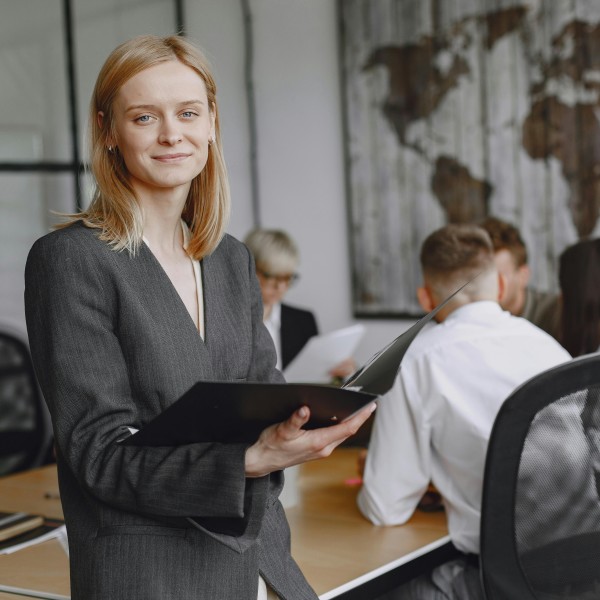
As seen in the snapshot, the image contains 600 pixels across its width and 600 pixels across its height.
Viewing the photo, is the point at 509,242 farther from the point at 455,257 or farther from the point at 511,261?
the point at 455,257

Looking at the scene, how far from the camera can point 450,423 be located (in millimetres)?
2139

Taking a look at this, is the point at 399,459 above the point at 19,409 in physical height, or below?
above

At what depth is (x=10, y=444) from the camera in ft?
13.7

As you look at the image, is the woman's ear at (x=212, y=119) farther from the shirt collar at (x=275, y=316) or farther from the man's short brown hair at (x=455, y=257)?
the shirt collar at (x=275, y=316)

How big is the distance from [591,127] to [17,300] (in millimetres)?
2687

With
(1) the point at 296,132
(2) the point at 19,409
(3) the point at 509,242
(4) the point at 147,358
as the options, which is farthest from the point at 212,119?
(1) the point at 296,132

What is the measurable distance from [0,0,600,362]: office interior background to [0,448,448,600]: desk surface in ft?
7.59

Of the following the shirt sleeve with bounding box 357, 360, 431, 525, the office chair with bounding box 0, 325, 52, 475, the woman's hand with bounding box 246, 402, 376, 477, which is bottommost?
the office chair with bounding box 0, 325, 52, 475

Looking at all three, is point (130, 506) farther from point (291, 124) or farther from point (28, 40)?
point (291, 124)

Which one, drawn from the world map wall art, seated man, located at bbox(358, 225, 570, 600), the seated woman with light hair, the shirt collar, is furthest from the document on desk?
the world map wall art

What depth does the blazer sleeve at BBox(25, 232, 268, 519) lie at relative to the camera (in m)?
1.18

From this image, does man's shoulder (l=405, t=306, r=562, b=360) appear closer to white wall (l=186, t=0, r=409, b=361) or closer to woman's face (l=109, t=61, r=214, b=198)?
woman's face (l=109, t=61, r=214, b=198)

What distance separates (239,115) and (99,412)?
14.3 feet

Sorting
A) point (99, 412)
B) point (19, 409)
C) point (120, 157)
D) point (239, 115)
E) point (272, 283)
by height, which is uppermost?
point (239, 115)
